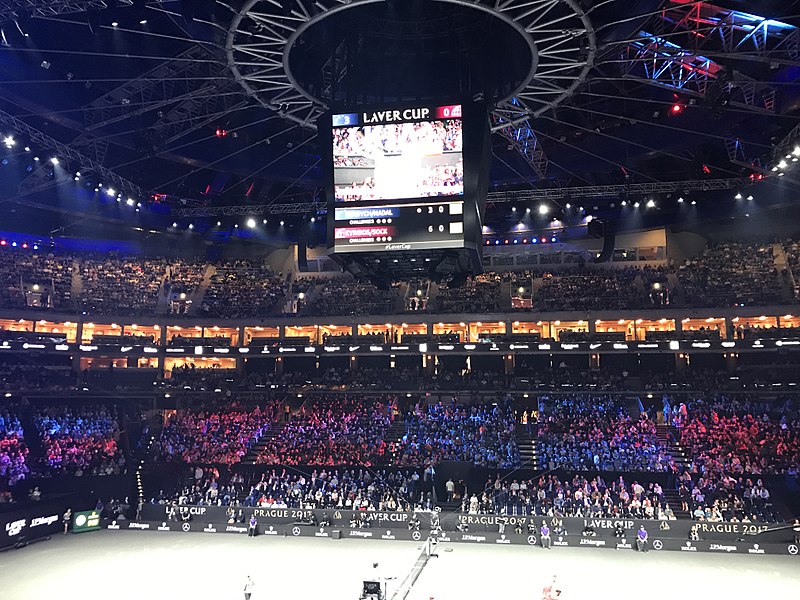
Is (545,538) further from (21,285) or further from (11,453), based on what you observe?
(21,285)

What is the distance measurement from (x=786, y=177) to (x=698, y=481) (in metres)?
16.7

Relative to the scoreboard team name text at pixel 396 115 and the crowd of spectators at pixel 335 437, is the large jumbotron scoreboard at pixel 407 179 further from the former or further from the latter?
the crowd of spectators at pixel 335 437

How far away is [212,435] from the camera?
40.9m

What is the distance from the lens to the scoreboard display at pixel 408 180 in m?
18.5

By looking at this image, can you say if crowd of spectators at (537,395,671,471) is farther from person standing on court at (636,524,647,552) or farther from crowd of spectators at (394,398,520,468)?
person standing on court at (636,524,647,552)

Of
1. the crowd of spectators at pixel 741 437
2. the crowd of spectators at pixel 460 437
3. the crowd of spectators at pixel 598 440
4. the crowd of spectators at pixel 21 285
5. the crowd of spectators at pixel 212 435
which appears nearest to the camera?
the crowd of spectators at pixel 741 437

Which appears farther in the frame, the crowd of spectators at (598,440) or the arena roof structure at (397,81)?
the crowd of spectators at (598,440)

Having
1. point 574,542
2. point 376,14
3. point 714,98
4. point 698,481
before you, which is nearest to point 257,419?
point 574,542

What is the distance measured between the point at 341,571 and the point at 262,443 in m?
18.5

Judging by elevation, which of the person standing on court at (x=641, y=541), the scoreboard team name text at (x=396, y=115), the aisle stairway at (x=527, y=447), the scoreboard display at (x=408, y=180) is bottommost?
the person standing on court at (x=641, y=541)

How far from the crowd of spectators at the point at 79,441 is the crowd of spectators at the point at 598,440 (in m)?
24.6

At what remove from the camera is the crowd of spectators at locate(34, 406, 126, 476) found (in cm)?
3534

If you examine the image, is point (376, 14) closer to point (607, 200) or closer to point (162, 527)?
point (162, 527)

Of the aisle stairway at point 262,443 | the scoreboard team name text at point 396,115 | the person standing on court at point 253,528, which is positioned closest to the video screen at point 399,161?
the scoreboard team name text at point 396,115
